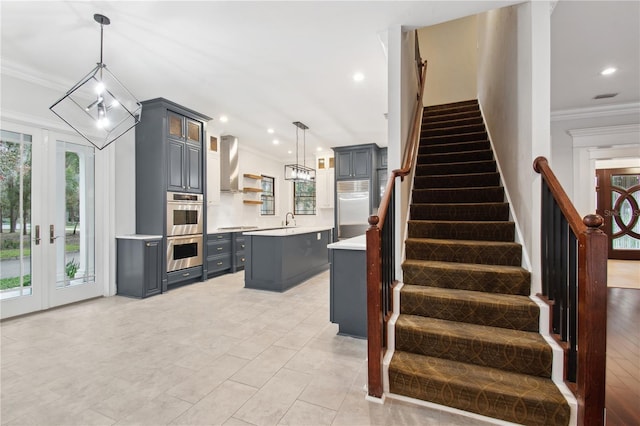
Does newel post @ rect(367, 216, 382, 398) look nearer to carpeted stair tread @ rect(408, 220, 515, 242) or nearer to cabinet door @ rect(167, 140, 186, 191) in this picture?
carpeted stair tread @ rect(408, 220, 515, 242)

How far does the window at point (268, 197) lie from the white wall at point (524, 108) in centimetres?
612

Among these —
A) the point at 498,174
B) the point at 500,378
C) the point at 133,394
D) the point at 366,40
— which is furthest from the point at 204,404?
the point at 498,174

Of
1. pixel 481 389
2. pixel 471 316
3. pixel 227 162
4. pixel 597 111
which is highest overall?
pixel 597 111

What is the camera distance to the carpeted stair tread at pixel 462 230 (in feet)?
8.80

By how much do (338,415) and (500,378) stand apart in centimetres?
100

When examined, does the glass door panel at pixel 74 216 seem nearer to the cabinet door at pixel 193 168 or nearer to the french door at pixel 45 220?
the french door at pixel 45 220

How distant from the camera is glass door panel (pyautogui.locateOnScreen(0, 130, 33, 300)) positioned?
3.26 m

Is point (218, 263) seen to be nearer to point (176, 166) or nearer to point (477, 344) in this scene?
point (176, 166)

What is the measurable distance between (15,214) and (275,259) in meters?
3.10

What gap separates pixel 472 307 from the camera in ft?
6.88

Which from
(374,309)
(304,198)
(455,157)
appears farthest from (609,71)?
(304,198)

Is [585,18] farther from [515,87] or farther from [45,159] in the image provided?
[45,159]

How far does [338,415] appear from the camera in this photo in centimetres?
170

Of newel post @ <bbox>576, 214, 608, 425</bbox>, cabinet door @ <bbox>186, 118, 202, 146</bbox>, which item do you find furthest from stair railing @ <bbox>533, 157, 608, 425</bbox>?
cabinet door @ <bbox>186, 118, 202, 146</bbox>
